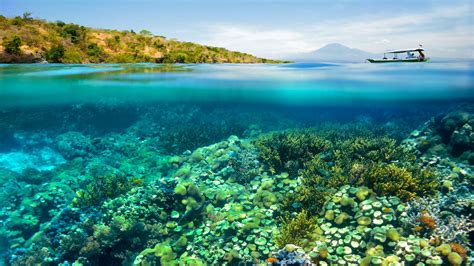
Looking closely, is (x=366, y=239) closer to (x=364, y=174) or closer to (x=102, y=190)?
(x=364, y=174)

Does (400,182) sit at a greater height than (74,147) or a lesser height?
greater

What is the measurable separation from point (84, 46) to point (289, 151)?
2176 cm

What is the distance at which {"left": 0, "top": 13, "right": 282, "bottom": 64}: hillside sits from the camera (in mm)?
19594

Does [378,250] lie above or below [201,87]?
below

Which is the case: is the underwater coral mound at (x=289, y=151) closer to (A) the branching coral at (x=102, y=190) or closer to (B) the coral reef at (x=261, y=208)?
(B) the coral reef at (x=261, y=208)

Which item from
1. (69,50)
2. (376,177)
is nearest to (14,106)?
(69,50)

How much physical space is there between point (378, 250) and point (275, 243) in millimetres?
1970

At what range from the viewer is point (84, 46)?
24.1 meters

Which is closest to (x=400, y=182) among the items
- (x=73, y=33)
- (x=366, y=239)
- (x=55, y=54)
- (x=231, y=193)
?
(x=366, y=239)

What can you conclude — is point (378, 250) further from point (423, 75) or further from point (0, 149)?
point (0, 149)

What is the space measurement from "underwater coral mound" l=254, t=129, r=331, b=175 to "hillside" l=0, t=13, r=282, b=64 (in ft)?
56.4

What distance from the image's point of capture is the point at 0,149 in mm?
16359

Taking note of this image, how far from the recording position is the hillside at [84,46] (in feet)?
64.3

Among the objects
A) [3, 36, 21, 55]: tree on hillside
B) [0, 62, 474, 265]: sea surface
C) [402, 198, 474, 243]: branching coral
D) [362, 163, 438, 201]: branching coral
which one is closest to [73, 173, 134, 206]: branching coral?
[0, 62, 474, 265]: sea surface
